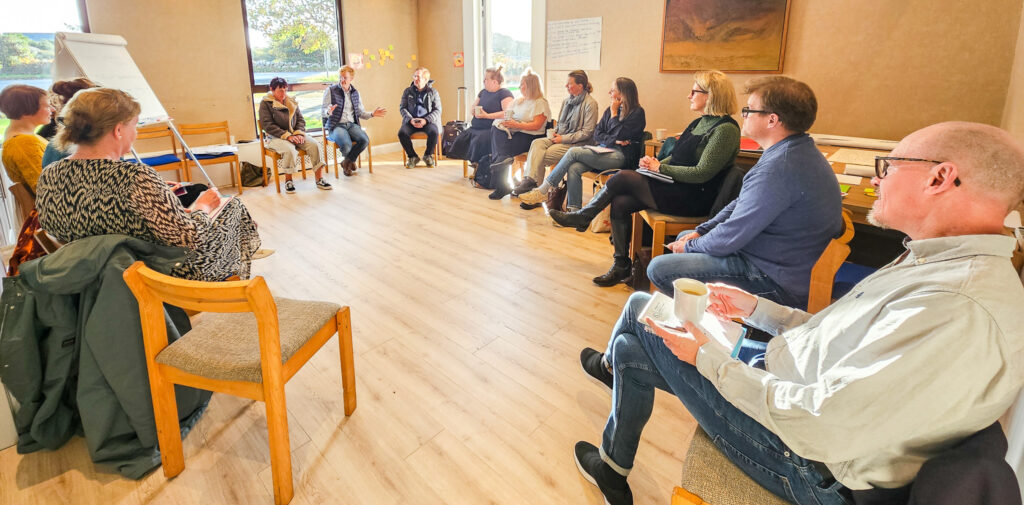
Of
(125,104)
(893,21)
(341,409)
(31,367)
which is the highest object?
(893,21)

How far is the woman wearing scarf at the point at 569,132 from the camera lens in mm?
4387

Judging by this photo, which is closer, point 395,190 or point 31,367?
point 31,367

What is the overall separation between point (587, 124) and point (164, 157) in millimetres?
3833

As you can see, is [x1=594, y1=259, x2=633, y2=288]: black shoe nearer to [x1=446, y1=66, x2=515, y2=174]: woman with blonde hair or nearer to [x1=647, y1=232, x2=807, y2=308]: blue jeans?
[x1=647, y1=232, x2=807, y2=308]: blue jeans

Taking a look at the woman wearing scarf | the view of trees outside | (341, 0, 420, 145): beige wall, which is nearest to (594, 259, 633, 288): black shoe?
the woman wearing scarf

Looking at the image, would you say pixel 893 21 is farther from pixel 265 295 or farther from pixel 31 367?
pixel 31 367

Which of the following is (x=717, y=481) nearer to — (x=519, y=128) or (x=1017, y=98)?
(x=1017, y=98)

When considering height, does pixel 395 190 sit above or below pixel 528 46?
below

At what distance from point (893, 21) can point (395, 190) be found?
14.1ft

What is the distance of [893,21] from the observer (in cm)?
368

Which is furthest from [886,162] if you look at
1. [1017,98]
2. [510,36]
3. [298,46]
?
[298,46]

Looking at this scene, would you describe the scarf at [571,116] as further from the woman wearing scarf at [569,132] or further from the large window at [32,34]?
the large window at [32,34]

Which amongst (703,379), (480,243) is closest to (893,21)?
(480,243)

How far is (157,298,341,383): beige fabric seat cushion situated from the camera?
141cm
